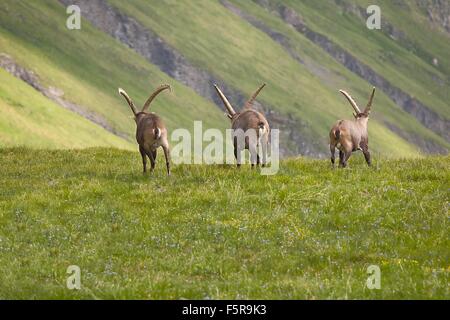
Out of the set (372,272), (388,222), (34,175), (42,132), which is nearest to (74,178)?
(34,175)

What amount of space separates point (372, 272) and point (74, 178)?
474 inches

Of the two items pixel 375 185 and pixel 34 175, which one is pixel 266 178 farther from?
pixel 34 175

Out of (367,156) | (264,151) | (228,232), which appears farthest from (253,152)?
(228,232)

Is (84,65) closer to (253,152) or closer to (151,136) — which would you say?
(253,152)

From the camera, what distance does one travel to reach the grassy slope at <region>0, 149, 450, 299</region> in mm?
13477

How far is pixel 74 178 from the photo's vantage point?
23266mm

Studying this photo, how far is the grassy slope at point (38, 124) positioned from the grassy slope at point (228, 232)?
83608mm

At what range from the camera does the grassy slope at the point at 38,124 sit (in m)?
108

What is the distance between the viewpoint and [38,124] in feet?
389

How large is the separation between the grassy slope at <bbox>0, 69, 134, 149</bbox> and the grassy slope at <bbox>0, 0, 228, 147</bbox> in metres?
18.8

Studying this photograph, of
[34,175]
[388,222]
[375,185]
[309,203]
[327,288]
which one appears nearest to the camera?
[327,288]

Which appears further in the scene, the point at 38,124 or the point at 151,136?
the point at 38,124

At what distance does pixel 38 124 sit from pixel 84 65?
57.6 metres

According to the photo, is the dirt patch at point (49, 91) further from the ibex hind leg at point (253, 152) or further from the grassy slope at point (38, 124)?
the ibex hind leg at point (253, 152)
